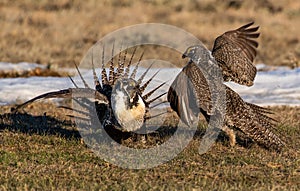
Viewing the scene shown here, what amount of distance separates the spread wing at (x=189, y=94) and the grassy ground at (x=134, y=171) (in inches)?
19.2

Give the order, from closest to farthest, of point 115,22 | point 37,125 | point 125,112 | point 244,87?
point 125,112 < point 37,125 < point 244,87 < point 115,22

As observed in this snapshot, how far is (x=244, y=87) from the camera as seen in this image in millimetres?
12820

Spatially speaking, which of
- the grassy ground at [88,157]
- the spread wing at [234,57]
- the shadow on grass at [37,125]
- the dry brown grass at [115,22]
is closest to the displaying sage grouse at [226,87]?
the spread wing at [234,57]

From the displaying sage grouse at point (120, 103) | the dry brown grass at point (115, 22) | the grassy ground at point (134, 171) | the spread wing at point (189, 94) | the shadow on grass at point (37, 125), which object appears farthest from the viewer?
the dry brown grass at point (115, 22)

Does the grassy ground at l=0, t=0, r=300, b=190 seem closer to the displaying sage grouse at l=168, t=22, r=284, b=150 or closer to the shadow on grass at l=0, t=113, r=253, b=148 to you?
the shadow on grass at l=0, t=113, r=253, b=148

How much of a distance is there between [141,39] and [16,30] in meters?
3.68

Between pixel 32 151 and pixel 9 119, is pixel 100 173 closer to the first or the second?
pixel 32 151

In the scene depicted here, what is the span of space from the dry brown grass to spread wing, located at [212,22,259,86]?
744 cm

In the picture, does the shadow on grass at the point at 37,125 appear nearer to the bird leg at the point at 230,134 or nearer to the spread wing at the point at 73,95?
the spread wing at the point at 73,95

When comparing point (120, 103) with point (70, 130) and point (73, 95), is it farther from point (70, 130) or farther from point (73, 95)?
point (70, 130)

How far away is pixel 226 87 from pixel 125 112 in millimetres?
1260

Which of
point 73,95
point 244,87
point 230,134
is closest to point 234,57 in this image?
point 230,134

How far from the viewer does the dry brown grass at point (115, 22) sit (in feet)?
55.9

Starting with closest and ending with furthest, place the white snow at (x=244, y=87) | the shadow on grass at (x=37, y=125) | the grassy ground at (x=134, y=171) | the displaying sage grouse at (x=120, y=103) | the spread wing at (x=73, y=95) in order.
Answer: the grassy ground at (x=134, y=171) < the spread wing at (x=73, y=95) < the displaying sage grouse at (x=120, y=103) < the shadow on grass at (x=37, y=125) < the white snow at (x=244, y=87)
